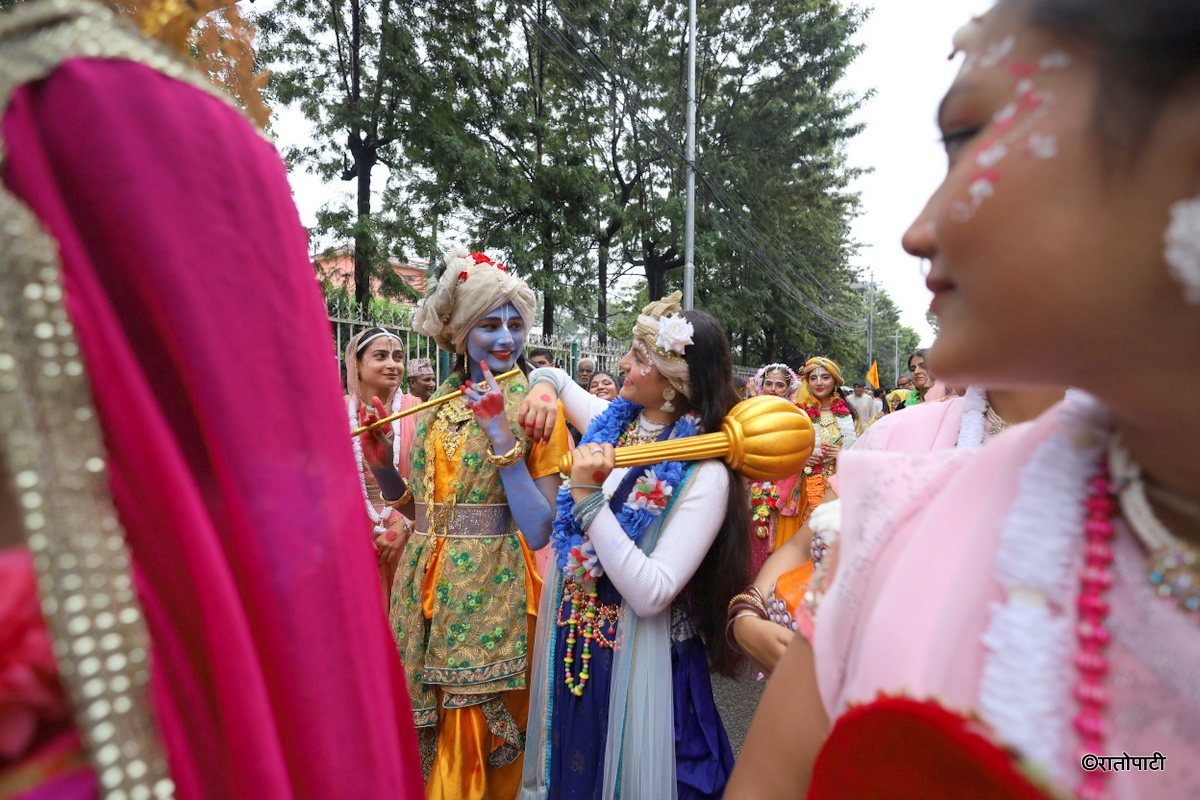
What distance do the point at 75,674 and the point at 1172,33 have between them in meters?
0.90

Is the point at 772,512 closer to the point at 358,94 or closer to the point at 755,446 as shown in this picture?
the point at 755,446

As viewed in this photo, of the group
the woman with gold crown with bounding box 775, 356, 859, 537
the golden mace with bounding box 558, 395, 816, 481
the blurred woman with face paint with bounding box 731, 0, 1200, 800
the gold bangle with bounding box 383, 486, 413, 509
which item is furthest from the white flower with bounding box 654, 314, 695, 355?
the woman with gold crown with bounding box 775, 356, 859, 537

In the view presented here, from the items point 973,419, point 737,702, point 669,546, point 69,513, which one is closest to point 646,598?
point 669,546

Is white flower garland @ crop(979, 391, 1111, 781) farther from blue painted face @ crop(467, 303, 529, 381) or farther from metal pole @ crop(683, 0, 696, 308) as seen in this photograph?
metal pole @ crop(683, 0, 696, 308)

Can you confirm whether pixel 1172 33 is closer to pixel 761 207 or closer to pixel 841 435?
pixel 841 435

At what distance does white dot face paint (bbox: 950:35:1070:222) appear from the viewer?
0.52 m

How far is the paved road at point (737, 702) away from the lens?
4.09 metres

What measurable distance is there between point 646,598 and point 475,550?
73cm

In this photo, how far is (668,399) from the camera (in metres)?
2.60

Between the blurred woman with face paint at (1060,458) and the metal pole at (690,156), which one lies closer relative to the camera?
the blurred woman with face paint at (1060,458)

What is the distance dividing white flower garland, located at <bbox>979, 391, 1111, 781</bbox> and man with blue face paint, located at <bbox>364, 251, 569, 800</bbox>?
1955 mm

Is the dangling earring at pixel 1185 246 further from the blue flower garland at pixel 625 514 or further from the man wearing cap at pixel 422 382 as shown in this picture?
the man wearing cap at pixel 422 382

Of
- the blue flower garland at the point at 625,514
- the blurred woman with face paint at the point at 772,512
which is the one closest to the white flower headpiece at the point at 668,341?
the blue flower garland at the point at 625,514

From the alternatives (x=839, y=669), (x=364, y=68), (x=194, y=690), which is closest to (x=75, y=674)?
(x=194, y=690)
